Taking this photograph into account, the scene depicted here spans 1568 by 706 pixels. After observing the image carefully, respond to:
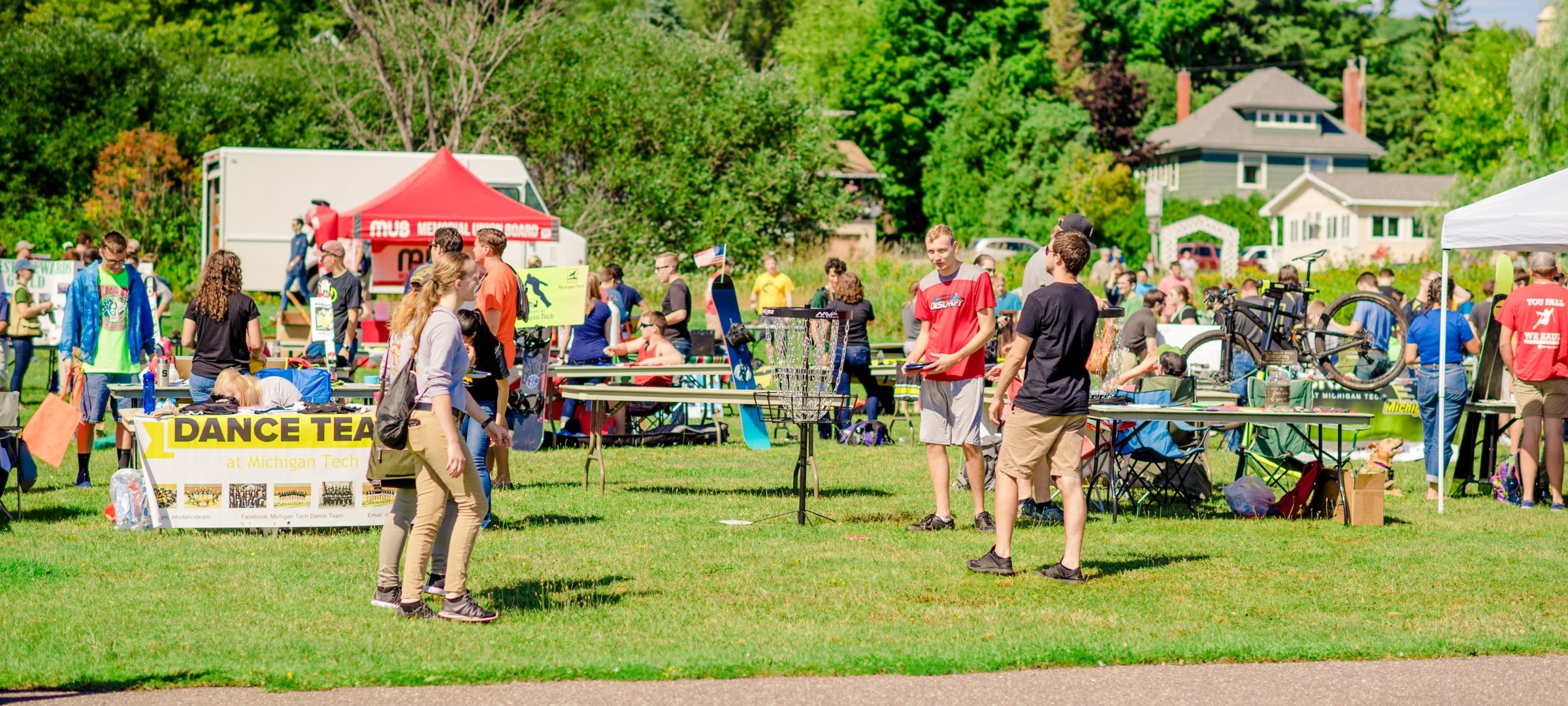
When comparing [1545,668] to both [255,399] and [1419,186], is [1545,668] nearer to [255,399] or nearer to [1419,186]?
[255,399]

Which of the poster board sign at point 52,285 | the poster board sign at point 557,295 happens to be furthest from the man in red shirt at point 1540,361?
the poster board sign at point 52,285

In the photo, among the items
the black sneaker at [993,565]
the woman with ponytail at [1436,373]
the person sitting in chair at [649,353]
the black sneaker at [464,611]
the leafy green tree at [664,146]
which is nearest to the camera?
the black sneaker at [464,611]

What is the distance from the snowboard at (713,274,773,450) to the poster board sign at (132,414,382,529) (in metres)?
2.68

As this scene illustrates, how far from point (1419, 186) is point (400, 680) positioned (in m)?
67.4

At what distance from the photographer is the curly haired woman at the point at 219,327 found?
32.0 feet

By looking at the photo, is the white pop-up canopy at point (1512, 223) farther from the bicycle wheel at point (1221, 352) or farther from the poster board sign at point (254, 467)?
the poster board sign at point (254, 467)

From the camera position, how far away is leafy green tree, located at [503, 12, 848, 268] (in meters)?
34.3

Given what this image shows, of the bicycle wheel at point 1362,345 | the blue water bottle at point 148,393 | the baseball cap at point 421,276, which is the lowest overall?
the blue water bottle at point 148,393

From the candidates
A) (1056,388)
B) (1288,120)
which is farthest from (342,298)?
(1288,120)

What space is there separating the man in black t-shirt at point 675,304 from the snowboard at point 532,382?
1866mm

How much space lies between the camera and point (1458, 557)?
876 cm

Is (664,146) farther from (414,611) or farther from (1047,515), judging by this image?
(414,611)

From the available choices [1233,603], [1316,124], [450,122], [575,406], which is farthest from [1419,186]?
[1233,603]

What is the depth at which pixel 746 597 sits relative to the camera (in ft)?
24.1
